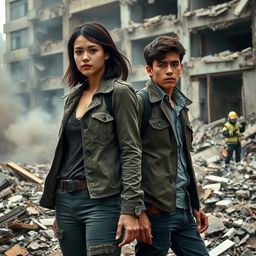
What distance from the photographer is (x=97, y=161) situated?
183 centimetres

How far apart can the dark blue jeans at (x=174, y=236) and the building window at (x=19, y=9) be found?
32.6 meters

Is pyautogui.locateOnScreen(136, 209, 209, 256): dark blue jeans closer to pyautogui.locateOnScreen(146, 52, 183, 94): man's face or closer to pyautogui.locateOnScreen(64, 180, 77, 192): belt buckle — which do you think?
pyautogui.locateOnScreen(64, 180, 77, 192): belt buckle

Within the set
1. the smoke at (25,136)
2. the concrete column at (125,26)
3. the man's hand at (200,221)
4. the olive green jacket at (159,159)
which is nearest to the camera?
the olive green jacket at (159,159)

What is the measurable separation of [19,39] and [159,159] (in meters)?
32.5

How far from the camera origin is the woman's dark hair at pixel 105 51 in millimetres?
1974

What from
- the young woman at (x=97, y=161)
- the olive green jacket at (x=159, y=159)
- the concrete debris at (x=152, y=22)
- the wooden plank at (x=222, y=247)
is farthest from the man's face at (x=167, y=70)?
the concrete debris at (x=152, y=22)

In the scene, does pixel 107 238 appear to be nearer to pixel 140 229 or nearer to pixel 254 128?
pixel 140 229

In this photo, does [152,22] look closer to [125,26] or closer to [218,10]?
[125,26]

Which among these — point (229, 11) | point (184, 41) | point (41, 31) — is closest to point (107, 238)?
point (229, 11)

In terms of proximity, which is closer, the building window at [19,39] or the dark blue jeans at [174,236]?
the dark blue jeans at [174,236]

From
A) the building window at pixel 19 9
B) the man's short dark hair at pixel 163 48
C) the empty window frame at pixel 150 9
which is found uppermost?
the building window at pixel 19 9

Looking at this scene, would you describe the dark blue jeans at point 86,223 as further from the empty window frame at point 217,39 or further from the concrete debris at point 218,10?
the empty window frame at point 217,39

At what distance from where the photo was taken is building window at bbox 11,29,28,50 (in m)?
31.3

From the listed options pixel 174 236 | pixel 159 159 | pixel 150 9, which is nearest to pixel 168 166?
pixel 159 159
